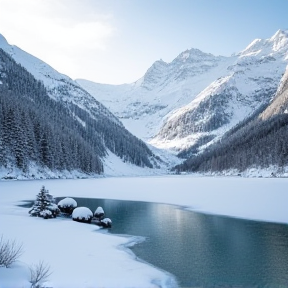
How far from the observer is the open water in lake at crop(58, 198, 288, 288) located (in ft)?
53.7

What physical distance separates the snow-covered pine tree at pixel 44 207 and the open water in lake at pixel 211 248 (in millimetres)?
6283

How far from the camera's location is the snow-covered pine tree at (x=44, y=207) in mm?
31547

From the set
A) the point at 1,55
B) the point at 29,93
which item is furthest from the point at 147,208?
the point at 1,55

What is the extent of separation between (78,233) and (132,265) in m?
8.65

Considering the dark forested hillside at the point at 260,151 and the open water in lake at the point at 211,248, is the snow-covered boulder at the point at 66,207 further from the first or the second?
the dark forested hillside at the point at 260,151

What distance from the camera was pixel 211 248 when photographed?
21547mm

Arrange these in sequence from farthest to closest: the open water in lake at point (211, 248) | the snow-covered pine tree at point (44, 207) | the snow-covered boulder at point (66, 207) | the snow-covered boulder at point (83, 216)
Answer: the snow-covered boulder at point (66, 207), the snow-covered pine tree at point (44, 207), the snow-covered boulder at point (83, 216), the open water in lake at point (211, 248)

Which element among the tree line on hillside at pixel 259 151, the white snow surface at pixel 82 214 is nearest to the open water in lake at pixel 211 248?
the white snow surface at pixel 82 214

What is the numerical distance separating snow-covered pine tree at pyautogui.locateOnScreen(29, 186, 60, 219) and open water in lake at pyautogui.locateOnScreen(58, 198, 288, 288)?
6283mm

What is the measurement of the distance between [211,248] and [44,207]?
18136 millimetres

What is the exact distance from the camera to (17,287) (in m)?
11.9

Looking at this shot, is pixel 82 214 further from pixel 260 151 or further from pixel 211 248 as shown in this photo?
pixel 260 151

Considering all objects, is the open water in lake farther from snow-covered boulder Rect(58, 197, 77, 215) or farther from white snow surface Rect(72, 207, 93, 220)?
snow-covered boulder Rect(58, 197, 77, 215)

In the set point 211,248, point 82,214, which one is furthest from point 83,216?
point 211,248
